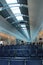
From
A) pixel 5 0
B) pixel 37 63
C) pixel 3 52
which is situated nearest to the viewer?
pixel 37 63

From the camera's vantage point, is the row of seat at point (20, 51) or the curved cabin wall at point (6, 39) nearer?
the row of seat at point (20, 51)

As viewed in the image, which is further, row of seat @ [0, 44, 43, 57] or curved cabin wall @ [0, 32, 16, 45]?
curved cabin wall @ [0, 32, 16, 45]

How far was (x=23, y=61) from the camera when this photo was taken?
17.8 feet

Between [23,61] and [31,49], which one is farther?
[31,49]

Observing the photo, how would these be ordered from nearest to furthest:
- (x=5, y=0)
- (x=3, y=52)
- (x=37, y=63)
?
1. (x=37, y=63)
2. (x=5, y=0)
3. (x=3, y=52)

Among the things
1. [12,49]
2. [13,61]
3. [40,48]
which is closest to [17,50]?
[12,49]

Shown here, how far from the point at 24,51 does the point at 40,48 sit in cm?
83

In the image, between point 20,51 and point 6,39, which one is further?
point 6,39

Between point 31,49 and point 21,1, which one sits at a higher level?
point 21,1

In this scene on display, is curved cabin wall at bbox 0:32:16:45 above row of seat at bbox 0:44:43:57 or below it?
above

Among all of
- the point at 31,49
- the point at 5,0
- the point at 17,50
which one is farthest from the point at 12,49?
the point at 5,0

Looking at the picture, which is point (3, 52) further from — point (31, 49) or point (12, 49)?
point (31, 49)

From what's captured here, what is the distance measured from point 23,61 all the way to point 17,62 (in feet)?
0.82

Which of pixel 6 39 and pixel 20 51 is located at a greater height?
pixel 6 39
